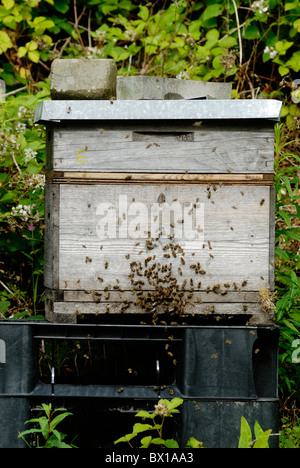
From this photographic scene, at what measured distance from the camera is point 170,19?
386 centimetres

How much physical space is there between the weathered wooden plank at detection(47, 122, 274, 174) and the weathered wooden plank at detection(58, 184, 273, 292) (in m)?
0.09

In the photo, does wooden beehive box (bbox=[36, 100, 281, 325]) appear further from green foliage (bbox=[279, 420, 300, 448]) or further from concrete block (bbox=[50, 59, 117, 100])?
green foliage (bbox=[279, 420, 300, 448])

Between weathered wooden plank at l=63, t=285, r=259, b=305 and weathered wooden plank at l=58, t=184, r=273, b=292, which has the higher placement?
weathered wooden plank at l=58, t=184, r=273, b=292

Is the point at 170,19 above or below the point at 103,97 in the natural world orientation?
above

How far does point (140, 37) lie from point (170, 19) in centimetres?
27

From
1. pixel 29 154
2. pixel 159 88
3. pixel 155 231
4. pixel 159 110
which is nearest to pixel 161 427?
pixel 155 231

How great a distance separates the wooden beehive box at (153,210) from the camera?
209cm

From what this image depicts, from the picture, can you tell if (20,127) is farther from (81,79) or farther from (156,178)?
(156,178)

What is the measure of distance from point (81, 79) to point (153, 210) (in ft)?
2.18

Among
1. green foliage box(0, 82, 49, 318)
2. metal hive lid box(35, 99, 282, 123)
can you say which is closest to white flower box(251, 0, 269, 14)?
green foliage box(0, 82, 49, 318)

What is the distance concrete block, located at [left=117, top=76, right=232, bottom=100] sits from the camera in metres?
2.37

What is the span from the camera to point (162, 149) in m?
2.10
